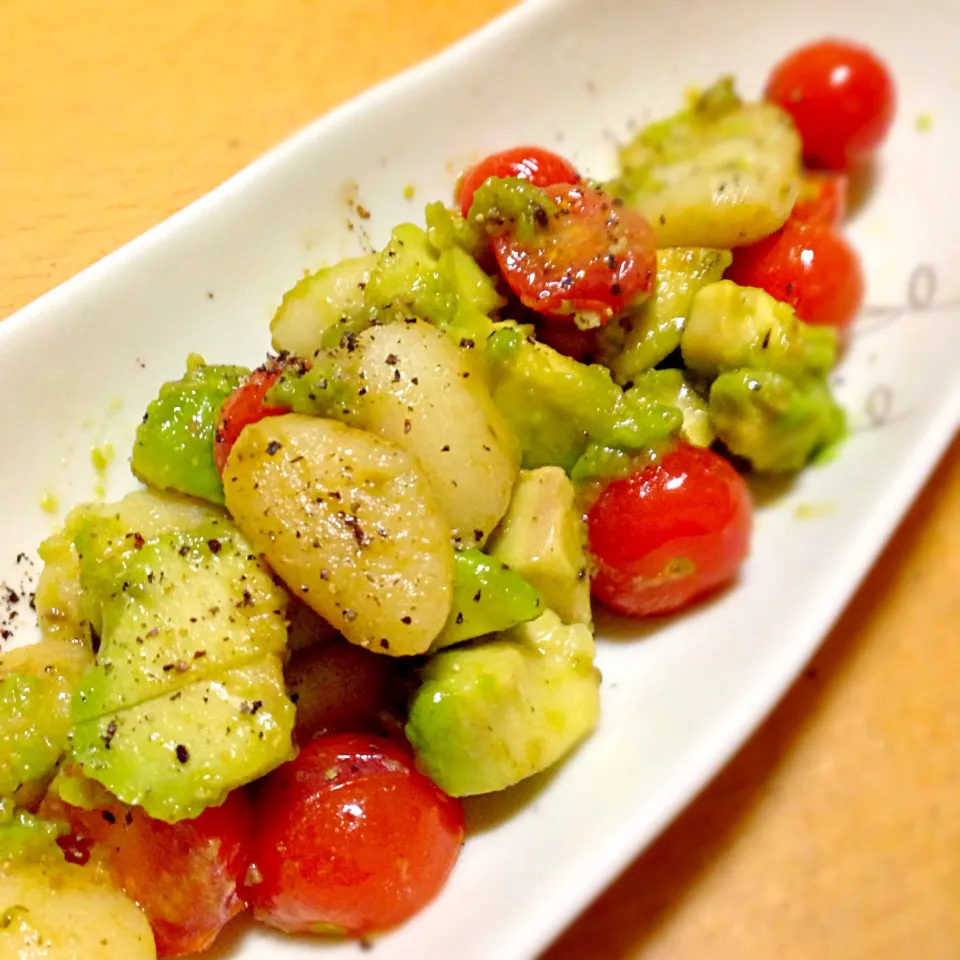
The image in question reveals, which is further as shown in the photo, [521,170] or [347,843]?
[521,170]

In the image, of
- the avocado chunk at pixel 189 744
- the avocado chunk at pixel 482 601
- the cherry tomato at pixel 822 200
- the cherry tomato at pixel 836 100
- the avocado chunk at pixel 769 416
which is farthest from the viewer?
the cherry tomato at pixel 836 100

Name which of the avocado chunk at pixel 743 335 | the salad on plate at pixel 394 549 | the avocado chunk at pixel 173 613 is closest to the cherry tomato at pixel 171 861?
the salad on plate at pixel 394 549

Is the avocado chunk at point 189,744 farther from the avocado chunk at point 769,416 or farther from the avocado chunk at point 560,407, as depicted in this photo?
the avocado chunk at point 769,416

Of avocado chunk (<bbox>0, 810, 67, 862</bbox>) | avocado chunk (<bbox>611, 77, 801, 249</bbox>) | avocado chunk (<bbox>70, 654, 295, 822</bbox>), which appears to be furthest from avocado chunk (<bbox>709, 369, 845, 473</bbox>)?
avocado chunk (<bbox>0, 810, 67, 862</bbox>)

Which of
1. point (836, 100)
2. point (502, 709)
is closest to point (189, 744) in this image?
point (502, 709)

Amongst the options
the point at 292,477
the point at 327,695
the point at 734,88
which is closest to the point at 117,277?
the point at 292,477

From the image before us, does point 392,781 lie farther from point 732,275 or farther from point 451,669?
point 732,275

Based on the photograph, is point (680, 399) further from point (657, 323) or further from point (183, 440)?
point (183, 440)
